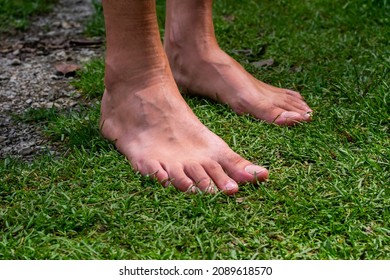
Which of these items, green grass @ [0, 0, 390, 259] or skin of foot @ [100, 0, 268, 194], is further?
skin of foot @ [100, 0, 268, 194]

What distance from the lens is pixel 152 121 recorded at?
223 cm

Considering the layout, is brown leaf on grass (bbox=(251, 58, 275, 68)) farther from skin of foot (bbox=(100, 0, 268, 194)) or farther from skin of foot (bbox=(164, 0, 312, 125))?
skin of foot (bbox=(100, 0, 268, 194))

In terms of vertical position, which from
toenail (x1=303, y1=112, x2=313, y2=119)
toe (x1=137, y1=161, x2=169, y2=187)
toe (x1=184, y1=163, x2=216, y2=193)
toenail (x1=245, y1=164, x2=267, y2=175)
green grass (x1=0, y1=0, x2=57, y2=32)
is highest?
toenail (x1=245, y1=164, x2=267, y2=175)

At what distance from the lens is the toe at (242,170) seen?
205cm

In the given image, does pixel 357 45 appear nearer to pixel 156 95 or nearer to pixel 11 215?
pixel 156 95

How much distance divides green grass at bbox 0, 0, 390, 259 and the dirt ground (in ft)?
0.27

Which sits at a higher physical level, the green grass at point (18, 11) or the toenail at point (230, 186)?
the toenail at point (230, 186)

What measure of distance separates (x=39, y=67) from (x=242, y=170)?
1455 mm

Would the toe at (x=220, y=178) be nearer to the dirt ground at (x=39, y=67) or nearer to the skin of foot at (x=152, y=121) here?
the skin of foot at (x=152, y=121)

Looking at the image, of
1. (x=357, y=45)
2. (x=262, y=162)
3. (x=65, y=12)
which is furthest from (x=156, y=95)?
(x=65, y=12)

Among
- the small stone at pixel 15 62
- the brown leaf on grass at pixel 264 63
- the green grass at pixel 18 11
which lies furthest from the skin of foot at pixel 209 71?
the green grass at pixel 18 11

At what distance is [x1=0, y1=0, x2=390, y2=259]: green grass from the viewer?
1.79 m

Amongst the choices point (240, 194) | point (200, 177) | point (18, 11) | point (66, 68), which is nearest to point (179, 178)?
point (200, 177)

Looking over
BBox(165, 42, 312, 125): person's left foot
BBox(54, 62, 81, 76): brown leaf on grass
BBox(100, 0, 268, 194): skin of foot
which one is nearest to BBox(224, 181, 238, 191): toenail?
BBox(100, 0, 268, 194): skin of foot
